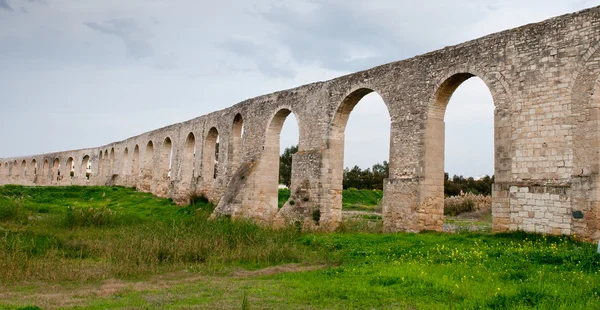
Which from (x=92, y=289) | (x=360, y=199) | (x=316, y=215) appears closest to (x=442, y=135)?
(x=316, y=215)

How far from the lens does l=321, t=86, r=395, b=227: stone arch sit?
14070mm

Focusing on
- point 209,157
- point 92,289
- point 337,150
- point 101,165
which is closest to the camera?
point 92,289

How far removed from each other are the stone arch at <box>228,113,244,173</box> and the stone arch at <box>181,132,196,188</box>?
389 centimetres

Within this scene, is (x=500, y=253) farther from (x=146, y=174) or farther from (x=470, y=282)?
(x=146, y=174)

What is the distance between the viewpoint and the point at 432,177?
1159 cm

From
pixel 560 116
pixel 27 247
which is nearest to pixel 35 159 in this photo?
pixel 27 247

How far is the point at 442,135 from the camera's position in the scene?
11797mm

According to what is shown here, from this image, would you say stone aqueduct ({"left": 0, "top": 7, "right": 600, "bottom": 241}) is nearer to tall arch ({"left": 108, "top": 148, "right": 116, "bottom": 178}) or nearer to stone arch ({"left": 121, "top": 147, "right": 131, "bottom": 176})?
stone arch ({"left": 121, "top": 147, "right": 131, "bottom": 176})

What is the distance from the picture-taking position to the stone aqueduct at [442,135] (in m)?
8.93

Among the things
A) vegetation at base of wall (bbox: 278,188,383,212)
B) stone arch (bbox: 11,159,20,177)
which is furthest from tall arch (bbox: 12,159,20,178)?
vegetation at base of wall (bbox: 278,188,383,212)

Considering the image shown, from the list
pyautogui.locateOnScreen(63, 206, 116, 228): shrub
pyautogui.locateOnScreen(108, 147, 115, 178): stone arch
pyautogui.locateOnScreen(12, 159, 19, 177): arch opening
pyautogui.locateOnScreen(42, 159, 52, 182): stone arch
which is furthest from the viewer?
pyautogui.locateOnScreen(12, 159, 19, 177): arch opening

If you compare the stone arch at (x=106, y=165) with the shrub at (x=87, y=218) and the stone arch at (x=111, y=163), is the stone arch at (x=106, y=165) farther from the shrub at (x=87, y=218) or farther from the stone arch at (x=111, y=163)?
the shrub at (x=87, y=218)

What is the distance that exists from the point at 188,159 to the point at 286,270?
16.7 metres

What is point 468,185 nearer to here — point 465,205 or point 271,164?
point 465,205
